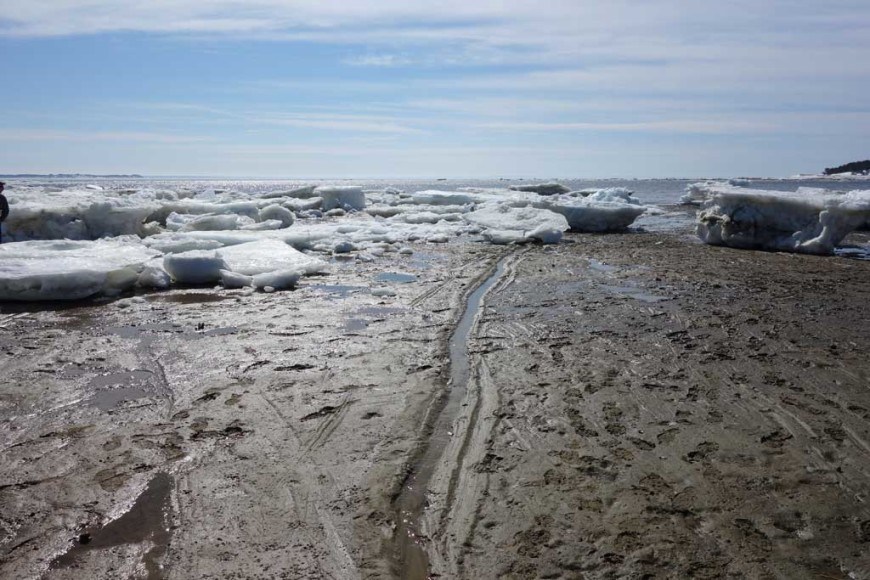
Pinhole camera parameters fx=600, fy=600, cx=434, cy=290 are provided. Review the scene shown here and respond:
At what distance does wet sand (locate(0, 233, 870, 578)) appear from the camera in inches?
94.7

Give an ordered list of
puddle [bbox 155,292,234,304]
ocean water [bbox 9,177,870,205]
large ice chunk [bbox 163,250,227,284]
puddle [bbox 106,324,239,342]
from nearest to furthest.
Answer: puddle [bbox 106,324,239,342], puddle [bbox 155,292,234,304], large ice chunk [bbox 163,250,227,284], ocean water [bbox 9,177,870,205]

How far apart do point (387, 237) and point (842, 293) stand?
28.6 feet

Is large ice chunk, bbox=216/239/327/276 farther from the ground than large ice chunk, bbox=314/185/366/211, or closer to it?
closer to it

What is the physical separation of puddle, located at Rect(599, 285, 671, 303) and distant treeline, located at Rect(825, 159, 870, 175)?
9756 centimetres

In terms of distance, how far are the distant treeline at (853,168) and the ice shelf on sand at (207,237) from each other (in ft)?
276

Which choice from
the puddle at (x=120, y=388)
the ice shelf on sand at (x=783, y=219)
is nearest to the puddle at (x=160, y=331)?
the puddle at (x=120, y=388)

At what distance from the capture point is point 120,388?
4148 millimetres

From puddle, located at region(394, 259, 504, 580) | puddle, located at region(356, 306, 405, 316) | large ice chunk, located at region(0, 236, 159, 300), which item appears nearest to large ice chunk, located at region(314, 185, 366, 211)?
large ice chunk, located at region(0, 236, 159, 300)

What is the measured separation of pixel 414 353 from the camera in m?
5.00

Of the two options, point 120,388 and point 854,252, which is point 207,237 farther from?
point 854,252

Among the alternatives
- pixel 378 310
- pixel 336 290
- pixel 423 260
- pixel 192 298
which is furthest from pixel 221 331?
pixel 423 260

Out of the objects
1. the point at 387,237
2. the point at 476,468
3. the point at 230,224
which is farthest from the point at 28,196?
the point at 476,468

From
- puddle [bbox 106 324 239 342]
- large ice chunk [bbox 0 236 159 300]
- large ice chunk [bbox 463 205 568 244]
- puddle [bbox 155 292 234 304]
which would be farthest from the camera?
large ice chunk [bbox 463 205 568 244]

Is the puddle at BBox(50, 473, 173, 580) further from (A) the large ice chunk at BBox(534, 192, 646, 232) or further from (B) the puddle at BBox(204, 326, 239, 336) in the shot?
(A) the large ice chunk at BBox(534, 192, 646, 232)
